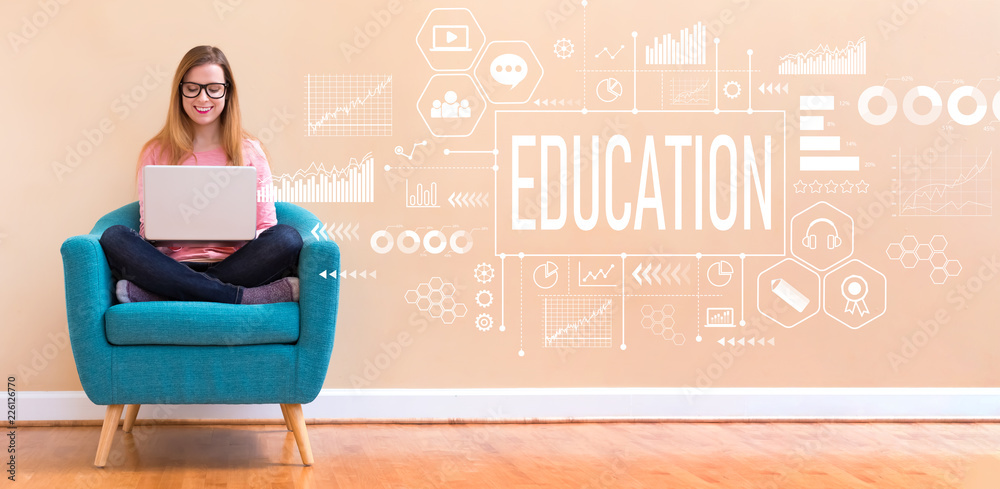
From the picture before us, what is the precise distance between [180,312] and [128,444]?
62 centimetres

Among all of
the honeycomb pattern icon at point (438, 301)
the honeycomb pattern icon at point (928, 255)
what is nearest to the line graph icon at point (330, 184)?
the honeycomb pattern icon at point (438, 301)

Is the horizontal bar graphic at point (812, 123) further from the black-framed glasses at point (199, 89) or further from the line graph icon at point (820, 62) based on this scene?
the black-framed glasses at point (199, 89)

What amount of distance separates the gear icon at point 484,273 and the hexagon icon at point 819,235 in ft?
3.55

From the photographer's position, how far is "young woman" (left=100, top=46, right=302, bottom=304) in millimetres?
2184

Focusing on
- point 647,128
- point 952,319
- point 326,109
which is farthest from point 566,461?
point 952,319

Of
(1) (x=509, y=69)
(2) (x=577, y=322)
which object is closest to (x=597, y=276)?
(2) (x=577, y=322)

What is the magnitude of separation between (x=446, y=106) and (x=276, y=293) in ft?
3.23

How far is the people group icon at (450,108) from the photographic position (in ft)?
9.44

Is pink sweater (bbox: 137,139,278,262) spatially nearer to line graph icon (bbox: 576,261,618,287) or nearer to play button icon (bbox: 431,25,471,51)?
play button icon (bbox: 431,25,471,51)

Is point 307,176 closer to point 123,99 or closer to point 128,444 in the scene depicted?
point 123,99

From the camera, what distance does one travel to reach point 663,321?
2.92 m

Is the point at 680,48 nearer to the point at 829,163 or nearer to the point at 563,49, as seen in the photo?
the point at 563,49

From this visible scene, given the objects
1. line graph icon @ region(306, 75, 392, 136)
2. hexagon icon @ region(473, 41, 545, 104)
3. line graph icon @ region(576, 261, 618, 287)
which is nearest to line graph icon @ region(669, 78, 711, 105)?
hexagon icon @ region(473, 41, 545, 104)

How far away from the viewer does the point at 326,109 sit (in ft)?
9.36
